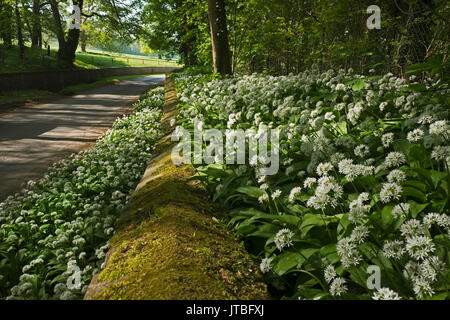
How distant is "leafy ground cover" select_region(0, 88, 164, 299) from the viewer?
285cm

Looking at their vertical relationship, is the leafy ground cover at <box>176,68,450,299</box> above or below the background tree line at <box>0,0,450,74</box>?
below

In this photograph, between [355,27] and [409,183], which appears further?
[355,27]

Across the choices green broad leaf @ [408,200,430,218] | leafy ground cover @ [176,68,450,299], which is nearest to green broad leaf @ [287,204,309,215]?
leafy ground cover @ [176,68,450,299]

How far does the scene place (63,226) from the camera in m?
3.69

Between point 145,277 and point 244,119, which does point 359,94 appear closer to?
point 244,119

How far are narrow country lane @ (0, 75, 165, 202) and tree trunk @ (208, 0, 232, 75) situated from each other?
12.8 feet

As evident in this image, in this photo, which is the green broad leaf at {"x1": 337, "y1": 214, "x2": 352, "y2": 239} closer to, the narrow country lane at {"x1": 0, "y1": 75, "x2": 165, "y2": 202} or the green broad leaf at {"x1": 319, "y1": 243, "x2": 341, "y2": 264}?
the green broad leaf at {"x1": 319, "y1": 243, "x2": 341, "y2": 264}

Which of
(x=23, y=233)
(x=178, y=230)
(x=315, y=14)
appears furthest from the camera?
(x=315, y=14)

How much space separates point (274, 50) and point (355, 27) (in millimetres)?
3379

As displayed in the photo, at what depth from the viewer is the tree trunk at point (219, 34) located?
938cm

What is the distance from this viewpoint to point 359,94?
425 cm

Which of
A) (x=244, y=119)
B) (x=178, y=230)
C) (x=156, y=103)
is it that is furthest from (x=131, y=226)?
(x=156, y=103)

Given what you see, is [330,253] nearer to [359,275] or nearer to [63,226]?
[359,275]

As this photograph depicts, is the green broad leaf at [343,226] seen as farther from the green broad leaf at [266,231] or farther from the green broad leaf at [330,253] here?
the green broad leaf at [266,231]
